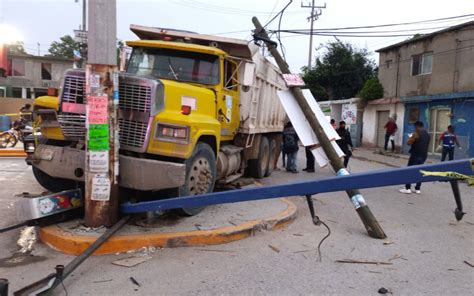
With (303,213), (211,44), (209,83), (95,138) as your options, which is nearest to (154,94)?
(95,138)

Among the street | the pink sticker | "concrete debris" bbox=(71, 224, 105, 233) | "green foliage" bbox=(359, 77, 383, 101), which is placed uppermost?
"green foliage" bbox=(359, 77, 383, 101)

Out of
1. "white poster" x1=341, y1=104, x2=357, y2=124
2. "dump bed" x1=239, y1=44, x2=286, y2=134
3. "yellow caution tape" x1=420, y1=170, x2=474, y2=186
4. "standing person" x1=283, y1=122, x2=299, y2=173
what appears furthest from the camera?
"white poster" x1=341, y1=104, x2=357, y2=124

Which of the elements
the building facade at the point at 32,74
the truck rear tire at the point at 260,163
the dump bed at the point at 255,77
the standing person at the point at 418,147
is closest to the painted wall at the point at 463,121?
the standing person at the point at 418,147

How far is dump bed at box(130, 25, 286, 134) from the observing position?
8.06m

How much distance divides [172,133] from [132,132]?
535 mm

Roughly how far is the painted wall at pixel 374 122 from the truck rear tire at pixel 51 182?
65.2 ft

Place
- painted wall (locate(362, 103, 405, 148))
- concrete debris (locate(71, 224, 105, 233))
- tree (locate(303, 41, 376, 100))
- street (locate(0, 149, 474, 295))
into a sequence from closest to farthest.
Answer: street (locate(0, 149, 474, 295))
concrete debris (locate(71, 224, 105, 233))
painted wall (locate(362, 103, 405, 148))
tree (locate(303, 41, 376, 100))

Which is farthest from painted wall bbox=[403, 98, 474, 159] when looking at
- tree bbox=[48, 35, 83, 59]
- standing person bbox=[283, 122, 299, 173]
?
tree bbox=[48, 35, 83, 59]

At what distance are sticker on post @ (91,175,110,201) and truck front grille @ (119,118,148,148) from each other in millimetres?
598

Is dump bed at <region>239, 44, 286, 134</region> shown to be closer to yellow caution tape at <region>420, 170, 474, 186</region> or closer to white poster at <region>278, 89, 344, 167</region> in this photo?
white poster at <region>278, 89, 344, 167</region>

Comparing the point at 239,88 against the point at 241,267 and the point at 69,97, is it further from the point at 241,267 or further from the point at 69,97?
the point at 241,267

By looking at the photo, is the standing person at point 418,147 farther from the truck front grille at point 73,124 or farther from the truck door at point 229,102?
the truck front grille at point 73,124

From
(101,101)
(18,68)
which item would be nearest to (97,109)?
(101,101)

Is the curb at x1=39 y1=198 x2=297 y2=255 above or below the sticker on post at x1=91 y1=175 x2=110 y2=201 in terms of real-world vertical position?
below
